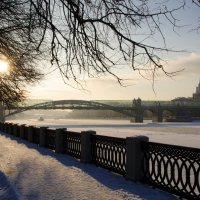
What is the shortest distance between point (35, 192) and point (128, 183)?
8.29 ft

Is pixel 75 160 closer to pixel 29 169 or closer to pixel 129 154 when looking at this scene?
pixel 29 169

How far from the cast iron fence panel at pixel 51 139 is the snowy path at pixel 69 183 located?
644 cm

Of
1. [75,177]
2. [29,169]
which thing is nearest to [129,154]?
[75,177]

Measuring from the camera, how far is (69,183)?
9883 millimetres

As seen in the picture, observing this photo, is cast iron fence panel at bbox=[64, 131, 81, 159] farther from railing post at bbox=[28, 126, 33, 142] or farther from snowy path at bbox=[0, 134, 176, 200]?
railing post at bbox=[28, 126, 33, 142]

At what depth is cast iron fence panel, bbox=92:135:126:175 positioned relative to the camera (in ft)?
37.9

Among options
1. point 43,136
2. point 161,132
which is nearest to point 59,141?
point 43,136

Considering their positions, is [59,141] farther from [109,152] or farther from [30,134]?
[30,134]

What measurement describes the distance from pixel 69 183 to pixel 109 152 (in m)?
2.85

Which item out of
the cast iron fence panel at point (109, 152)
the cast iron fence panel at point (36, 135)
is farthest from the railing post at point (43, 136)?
the cast iron fence panel at point (109, 152)

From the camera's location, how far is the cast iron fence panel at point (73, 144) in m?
15.8

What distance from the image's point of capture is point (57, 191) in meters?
8.85

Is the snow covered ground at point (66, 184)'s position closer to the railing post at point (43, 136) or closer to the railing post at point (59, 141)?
the railing post at point (59, 141)

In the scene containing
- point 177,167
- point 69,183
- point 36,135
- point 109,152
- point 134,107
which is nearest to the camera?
point 177,167
